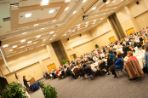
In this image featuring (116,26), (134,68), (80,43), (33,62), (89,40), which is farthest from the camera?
(89,40)

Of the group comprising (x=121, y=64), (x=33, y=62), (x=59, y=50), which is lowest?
(x=121, y=64)

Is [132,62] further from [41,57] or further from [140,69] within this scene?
[41,57]

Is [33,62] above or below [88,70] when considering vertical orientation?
above

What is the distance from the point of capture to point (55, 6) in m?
11.4

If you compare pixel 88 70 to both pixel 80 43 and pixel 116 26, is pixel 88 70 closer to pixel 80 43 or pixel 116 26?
pixel 116 26

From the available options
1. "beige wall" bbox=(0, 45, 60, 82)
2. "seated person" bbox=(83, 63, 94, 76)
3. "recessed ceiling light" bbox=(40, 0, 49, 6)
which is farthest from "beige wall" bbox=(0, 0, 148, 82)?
"recessed ceiling light" bbox=(40, 0, 49, 6)

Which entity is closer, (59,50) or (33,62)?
(33,62)

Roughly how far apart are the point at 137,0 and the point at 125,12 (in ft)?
7.10

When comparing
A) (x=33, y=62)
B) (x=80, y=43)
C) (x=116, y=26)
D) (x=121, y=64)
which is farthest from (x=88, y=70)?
(x=80, y=43)

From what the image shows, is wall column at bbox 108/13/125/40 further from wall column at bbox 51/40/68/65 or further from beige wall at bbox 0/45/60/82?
beige wall at bbox 0/45/60/82

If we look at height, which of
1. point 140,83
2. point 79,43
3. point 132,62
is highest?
point 79,43

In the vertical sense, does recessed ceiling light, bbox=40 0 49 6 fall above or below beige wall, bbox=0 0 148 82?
above

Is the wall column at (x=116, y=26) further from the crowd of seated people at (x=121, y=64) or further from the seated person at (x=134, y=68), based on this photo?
the seated person at (x=134, y=68)

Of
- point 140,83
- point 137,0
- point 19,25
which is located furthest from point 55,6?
point 137,0
